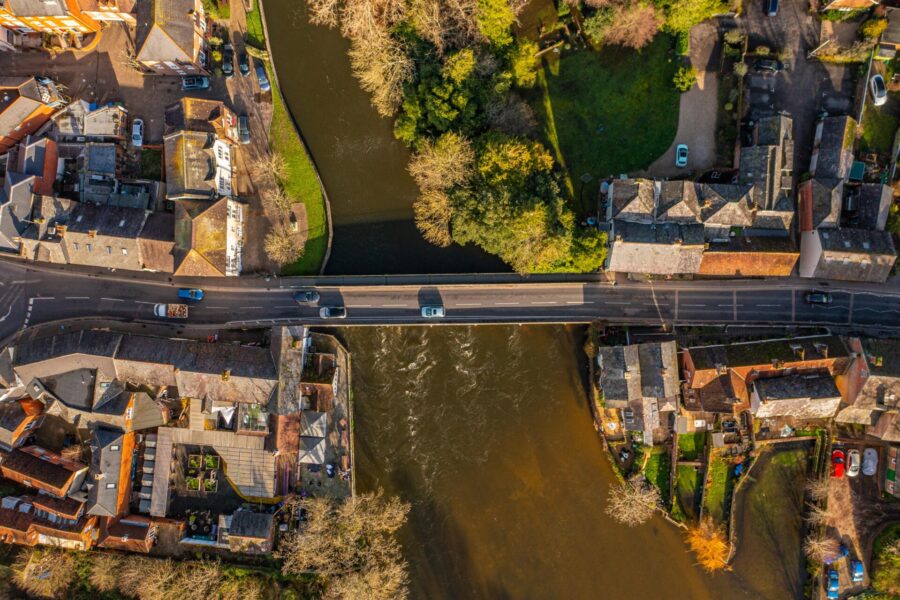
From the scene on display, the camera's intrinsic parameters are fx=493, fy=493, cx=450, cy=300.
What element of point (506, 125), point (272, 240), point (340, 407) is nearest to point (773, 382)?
point (506, 125)

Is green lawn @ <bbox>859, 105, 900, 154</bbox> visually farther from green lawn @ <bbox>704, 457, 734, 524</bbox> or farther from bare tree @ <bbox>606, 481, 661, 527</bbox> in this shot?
bare tree @ <bbox>606, 481, 661, 527</bbox>

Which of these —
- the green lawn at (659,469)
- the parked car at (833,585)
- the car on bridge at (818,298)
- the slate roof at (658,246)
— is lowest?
the parked car at (833,585)

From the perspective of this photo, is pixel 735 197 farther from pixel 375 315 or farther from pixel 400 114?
pixel 375 315

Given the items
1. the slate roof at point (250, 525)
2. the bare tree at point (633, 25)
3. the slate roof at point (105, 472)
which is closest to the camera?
the bare tree at point (633, 25)

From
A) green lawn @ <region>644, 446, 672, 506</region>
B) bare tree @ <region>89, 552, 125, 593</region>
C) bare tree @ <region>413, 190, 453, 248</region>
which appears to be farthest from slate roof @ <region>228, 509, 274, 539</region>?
green lawn @ <region>644, 446, 672, 506</region>

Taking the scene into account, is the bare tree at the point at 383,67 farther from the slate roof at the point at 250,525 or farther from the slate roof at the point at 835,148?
the slate roof at the point at 250,525

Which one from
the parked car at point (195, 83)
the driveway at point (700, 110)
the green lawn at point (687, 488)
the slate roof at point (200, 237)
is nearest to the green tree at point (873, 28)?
the driveway at point (700, 110)

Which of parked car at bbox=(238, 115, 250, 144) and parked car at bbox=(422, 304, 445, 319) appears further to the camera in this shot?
parked car at bbox=(238, 115, 250, 144)
